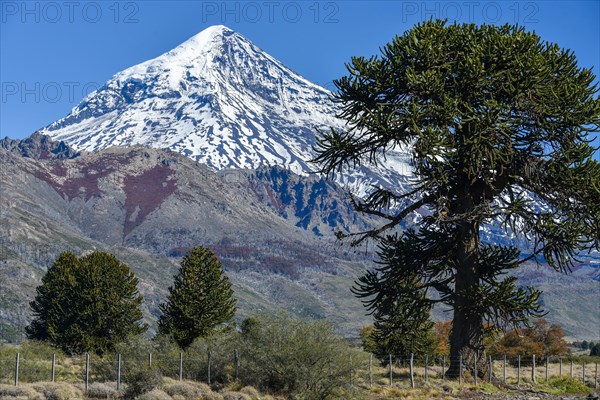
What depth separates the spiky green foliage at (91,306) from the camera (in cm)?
7750

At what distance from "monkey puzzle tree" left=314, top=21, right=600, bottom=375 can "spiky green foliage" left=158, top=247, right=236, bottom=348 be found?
A: 41.3 metres

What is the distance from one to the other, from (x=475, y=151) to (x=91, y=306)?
5735 cm

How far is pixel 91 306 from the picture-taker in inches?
3095

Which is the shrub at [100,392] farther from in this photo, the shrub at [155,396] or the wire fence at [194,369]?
the shrub at [155,396]

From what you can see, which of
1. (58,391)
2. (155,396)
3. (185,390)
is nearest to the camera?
(155,396)

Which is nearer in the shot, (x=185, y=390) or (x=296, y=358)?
(x=296, y=358)

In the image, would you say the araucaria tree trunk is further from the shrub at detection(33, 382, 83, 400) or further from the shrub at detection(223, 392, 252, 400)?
the shrub at detection(33, 382, 83, 400)

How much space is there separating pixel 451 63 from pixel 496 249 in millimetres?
7742

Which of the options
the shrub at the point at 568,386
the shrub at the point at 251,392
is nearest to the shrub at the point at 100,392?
the shrub at the point at 251,392

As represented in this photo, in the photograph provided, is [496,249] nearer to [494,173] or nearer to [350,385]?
[494,173]

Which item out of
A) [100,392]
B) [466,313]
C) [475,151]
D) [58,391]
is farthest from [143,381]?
[475,151]

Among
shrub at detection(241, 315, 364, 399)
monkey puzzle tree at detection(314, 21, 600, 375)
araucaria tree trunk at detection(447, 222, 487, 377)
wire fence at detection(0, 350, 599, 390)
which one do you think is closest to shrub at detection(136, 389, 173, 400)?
wire fence at detection(0, 350, 599, 390)

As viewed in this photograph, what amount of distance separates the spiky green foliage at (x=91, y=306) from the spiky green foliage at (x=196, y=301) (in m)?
5.95

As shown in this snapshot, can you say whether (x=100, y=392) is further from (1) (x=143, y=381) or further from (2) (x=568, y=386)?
(2) (x=568, y=386)
